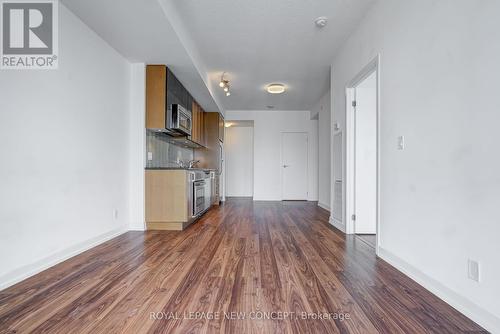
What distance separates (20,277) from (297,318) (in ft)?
6.60

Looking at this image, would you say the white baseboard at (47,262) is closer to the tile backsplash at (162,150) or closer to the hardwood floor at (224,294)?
the hardwood floor at (224,294)

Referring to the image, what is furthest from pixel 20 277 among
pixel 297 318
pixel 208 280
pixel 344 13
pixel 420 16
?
pixel 344 13

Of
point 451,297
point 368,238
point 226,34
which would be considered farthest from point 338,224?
point 226,34

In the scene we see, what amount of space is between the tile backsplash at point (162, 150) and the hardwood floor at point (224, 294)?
1.45 metres

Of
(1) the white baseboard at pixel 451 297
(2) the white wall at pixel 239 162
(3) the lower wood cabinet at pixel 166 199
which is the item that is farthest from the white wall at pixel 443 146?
(2) the white wall at pixel 239 162

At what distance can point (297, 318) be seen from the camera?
54.8 inches

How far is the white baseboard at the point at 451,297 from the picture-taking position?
131 cm

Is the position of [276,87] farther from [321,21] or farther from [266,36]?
[321,21]

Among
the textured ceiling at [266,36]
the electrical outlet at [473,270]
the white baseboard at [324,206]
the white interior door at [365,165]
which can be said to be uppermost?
the textured ceiling at [266,36]

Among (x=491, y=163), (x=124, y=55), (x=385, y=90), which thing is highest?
(x=124, y=55)

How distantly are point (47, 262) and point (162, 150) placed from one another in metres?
2.31

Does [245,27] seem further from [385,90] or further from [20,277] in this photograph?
[20,277]

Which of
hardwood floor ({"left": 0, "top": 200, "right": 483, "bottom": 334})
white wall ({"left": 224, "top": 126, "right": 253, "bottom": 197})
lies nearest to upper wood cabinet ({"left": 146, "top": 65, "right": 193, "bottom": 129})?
hardwood floor ({"left": 0, "top": 200, "right": 483, "bottom": 334})

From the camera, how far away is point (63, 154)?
232 cm
